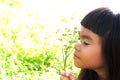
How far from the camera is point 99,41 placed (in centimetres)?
142

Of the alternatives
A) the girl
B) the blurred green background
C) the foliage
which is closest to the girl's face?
the girl

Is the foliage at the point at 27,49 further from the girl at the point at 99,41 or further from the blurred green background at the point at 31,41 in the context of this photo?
the girl at the point at 99,41

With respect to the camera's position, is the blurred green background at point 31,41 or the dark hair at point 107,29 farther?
the blurred green background at point 31,41

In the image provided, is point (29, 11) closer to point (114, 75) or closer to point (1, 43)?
point (1, 43)

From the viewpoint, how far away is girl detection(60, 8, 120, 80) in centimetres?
141

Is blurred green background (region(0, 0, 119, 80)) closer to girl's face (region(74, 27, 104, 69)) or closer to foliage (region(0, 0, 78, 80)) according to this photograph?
foliage (region(0, 0, 78, 80))

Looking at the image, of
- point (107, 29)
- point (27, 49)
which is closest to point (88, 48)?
point (107, 29)

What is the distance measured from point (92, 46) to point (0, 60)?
1.56 metres

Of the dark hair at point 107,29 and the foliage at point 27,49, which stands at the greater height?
the dark hair at point 107,29

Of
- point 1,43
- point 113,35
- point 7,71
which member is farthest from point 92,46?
point 1,43

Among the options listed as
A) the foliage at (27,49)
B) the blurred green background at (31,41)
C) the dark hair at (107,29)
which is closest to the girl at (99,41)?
the dark hair at (107,29)

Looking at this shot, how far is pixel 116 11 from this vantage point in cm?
144

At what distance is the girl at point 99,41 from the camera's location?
141 centimetres

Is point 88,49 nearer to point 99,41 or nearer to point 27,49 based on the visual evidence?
point 99,41
